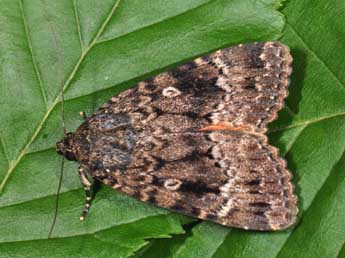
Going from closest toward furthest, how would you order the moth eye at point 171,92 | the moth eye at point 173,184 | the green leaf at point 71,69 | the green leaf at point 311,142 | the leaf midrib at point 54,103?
the green leaf at point 311,142 → the green leaf at point 71,69 → the leaf midrib at point 54,103 → the moth eye at point 173,184 → the moth eye at point 171,92

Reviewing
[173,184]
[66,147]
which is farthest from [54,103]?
[173,184]

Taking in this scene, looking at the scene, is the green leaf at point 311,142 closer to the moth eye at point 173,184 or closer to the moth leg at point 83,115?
the moth eye at point 173,184

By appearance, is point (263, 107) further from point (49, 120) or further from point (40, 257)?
point (40, 257)

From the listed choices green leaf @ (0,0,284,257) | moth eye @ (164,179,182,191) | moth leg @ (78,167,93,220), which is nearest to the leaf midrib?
green leaf @ (0,0,284,257)

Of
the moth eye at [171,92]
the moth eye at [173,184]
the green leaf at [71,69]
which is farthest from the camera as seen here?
the moth eye at [171,92]

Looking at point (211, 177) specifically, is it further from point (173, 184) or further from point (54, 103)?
point (54, 103)

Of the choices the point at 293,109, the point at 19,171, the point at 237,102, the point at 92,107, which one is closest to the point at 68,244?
the point at 19,171

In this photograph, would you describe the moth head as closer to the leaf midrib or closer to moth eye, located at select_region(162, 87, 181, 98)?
A: the leaf midrib

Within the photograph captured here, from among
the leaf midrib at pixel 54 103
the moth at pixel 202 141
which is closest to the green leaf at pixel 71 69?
the leaf midrib at pixel 54 103
